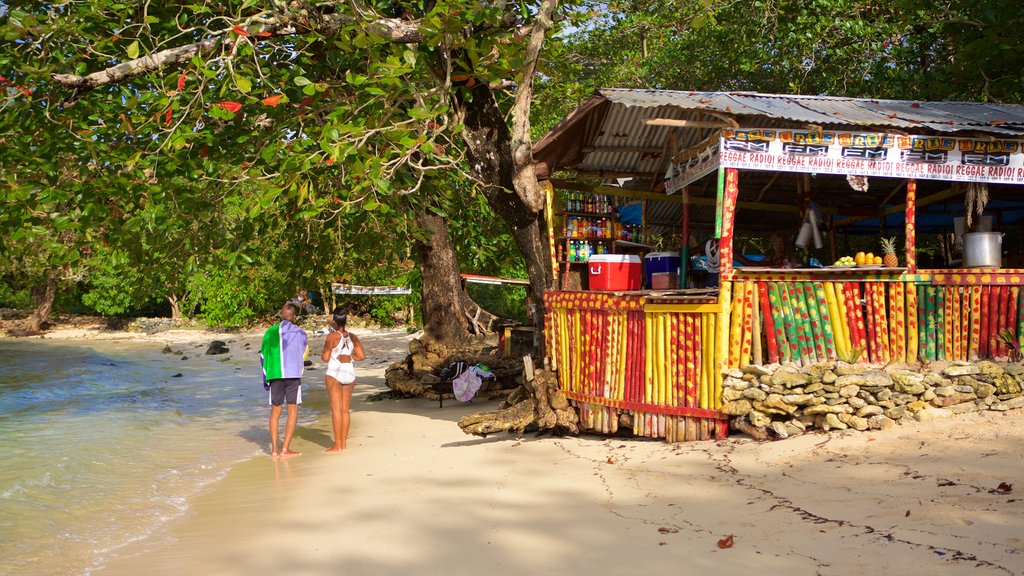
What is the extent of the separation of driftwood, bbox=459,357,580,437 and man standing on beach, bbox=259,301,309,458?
2.04 m

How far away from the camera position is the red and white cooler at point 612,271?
9.19 meters

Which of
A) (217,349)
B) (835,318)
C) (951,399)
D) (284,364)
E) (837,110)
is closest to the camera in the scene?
(951,399)

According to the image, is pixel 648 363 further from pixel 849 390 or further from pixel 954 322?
pixel 954 322

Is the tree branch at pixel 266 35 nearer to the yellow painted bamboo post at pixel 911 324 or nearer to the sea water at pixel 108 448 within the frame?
the sea water at pixel 108 448

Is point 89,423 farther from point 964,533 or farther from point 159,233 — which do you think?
point 964,533

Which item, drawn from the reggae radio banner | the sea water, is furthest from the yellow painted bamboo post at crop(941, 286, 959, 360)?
the sea water

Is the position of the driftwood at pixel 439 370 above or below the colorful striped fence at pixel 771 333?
below

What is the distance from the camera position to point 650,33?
1883cm

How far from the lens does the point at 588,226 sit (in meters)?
10.1

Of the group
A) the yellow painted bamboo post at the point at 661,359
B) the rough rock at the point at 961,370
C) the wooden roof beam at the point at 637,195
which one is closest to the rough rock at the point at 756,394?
the yellow painted bamboo post at the point at 661,359

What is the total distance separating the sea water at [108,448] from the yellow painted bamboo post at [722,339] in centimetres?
503

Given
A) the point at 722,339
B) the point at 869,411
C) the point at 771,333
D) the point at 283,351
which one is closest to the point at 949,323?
the point at 869,411

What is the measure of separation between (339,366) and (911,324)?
6.04 meters

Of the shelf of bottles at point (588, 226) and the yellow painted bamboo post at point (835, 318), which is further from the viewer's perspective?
the shelf of bottles at point (588, 226)
